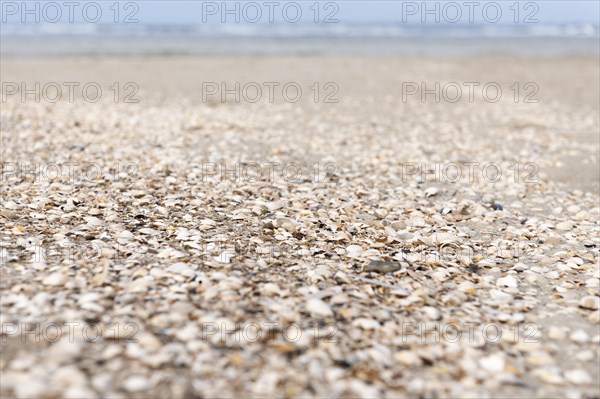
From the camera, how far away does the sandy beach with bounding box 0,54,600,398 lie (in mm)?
3672

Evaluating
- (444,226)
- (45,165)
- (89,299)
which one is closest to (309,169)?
(444,226)

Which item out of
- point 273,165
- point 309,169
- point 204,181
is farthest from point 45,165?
point 309,169

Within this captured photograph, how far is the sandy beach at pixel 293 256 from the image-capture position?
3672mm

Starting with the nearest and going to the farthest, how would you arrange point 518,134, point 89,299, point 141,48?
1. point 89,299
2. point 518,134
3. point 141,48

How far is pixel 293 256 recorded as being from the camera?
5512 mm

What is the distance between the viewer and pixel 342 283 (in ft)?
16.1

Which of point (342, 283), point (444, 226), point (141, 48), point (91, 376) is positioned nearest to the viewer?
point (91, 376)

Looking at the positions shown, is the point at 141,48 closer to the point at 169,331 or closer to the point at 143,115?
the point at 143,115

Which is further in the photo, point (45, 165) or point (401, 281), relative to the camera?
point (45, 165)

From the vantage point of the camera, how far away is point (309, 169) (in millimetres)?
9188

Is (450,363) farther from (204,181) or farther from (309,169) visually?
(309,169)

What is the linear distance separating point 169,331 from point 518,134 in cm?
1089

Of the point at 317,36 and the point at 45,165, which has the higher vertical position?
the point at 317,36

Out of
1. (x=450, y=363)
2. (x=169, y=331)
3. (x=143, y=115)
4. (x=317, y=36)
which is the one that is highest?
(x=317, y=36)
